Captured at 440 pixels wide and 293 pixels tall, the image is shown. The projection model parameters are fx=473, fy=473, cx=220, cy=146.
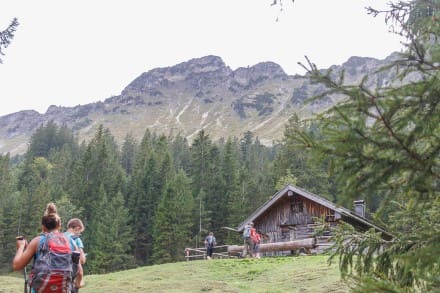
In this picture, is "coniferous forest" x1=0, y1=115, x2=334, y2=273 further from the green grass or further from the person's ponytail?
the person's ponytail

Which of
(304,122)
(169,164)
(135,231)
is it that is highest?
(169,164)

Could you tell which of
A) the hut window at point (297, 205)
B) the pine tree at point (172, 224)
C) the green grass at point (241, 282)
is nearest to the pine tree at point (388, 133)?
the green grass at point (241, 282)

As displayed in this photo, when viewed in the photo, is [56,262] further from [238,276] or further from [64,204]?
[64,204]

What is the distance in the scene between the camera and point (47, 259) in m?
6.02

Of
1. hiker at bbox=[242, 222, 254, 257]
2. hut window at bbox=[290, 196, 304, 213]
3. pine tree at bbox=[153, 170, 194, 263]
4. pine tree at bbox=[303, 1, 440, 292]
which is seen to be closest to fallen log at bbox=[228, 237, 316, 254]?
hiker at bbox=[242, 222, 254, 257]

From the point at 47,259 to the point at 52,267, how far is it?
0.40 feet

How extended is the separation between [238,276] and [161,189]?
165 feet

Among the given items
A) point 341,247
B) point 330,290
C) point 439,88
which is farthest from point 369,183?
point 330,290

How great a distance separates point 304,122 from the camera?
4.66 metres

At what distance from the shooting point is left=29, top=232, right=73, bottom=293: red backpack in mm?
5922

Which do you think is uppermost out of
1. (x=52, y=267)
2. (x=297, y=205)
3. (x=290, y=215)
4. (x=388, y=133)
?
(x=388, y=133)

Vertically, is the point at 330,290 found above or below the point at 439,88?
below

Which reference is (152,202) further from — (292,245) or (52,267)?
(52,267)

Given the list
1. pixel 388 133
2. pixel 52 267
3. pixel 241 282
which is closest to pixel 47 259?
pixel 52 267
